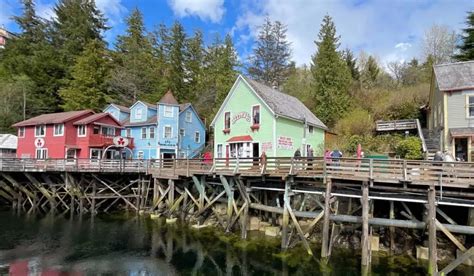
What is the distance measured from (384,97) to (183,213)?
24.3 metres

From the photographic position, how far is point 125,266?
1359 centimetres

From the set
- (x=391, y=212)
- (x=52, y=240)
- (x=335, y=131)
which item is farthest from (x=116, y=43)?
(x=391, y=212)

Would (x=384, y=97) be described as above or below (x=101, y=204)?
above

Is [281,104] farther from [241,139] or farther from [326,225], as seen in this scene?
[326,225]

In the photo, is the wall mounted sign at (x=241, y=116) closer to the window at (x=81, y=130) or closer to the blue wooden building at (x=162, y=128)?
the blue wooden building at (x=162, y=128)

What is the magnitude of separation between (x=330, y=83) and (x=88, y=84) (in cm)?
2971

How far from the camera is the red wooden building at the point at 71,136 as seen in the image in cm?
3244

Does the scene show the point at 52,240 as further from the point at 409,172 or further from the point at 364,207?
the point at 409,172

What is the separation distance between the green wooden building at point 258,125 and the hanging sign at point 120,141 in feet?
39.8

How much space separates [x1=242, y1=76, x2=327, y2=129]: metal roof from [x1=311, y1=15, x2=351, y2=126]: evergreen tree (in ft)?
17.7

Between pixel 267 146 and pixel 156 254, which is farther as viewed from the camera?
pixel 267 146

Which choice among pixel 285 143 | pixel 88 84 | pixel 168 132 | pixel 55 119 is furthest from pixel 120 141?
pixel 285 143

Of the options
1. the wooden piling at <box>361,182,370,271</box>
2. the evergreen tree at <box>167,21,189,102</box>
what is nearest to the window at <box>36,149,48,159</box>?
the evergreen tree at <box>167,21,189,102</box>

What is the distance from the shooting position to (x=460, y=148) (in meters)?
19.8
